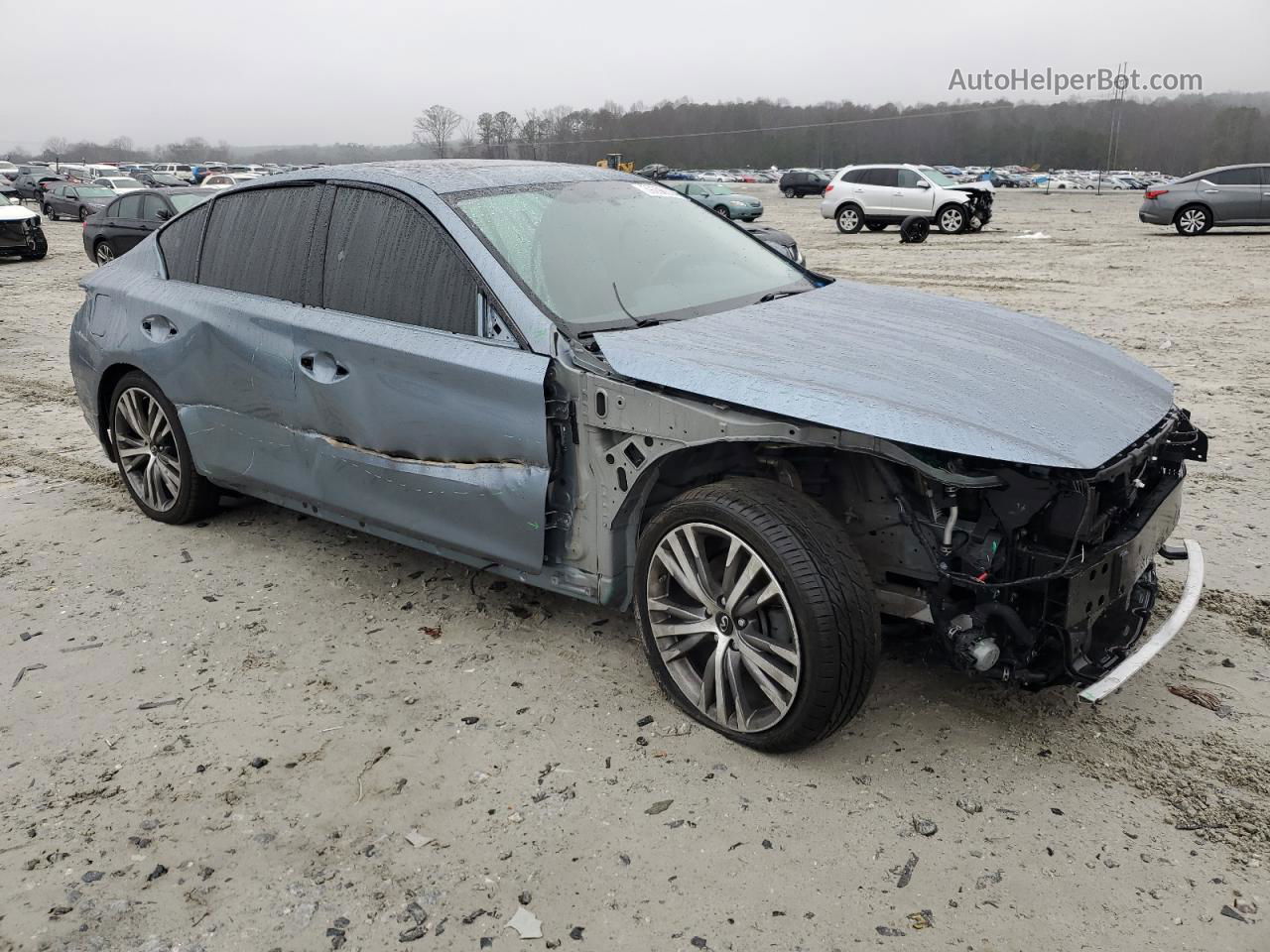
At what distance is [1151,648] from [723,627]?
1.23 meters

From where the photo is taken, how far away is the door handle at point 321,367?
380 cm

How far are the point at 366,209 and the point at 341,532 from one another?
171 cm

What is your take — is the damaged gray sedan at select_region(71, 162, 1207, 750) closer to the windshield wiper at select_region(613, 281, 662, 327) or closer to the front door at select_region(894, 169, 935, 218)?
the windshield wiper at select_region(613, 281, 662, 327)

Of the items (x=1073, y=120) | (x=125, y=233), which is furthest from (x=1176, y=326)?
(x=1073, y=120)

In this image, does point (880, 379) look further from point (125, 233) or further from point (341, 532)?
point (125, 233)

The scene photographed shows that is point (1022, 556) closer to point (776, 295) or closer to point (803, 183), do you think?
point (776, 295)

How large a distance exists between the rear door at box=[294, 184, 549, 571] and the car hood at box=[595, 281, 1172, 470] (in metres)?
0.46

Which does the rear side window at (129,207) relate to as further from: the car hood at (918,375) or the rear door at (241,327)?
the car hood at (918,375)

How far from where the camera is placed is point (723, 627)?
3.01 metres

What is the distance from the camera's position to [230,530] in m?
4.97

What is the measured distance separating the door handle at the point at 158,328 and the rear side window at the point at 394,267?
110 cm

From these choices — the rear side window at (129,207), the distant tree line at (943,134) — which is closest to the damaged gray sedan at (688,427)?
the rear side window at (129,207)

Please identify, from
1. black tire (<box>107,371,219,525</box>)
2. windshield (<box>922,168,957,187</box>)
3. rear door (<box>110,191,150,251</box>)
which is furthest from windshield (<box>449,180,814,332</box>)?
windshield (<box>922,168,957,187</box>)

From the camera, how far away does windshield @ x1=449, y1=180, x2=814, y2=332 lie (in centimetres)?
349
